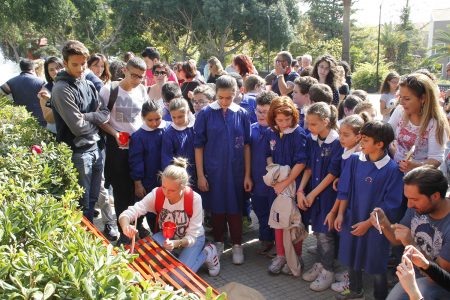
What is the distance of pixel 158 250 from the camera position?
3482mm

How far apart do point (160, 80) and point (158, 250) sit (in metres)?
2.88

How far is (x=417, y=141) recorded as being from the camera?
368 cm

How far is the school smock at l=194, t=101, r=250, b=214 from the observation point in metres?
4.41

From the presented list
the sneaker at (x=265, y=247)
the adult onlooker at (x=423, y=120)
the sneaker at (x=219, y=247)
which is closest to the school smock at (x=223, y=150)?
the sneaker at (x=219, y=247)

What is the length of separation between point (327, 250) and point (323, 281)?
0.90 ft

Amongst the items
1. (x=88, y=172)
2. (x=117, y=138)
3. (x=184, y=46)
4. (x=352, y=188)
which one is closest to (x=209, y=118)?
(x=117, y=138)

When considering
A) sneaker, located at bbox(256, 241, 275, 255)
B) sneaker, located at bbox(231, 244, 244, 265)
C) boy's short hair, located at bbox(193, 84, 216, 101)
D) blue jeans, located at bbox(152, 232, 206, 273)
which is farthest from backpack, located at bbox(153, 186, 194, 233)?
boy's short hair, located at bbox(193, 84, 216, 101)

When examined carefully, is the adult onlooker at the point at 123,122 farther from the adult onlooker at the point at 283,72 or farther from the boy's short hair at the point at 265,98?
the adult onlooker at the point at 283,72

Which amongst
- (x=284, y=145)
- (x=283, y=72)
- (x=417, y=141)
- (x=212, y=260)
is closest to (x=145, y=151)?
(x=212, y=260)

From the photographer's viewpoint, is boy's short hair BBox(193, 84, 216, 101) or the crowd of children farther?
boy's short hair BBox(193, 84, 216, 101)

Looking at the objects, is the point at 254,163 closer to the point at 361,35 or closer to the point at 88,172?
the point at 88,172

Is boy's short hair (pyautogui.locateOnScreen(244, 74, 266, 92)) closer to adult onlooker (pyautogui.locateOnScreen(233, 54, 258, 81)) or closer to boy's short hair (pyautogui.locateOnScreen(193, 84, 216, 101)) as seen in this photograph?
boy's short hair (pyautogui.locateOnScreen(193, 84, 216, 101))

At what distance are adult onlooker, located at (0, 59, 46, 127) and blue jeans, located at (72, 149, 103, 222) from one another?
7.68 feet

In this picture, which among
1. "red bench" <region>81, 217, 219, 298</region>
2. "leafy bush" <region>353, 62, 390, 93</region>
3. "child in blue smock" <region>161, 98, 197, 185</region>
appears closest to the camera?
"red bench" <region>81, 217, 219, 298</region>
